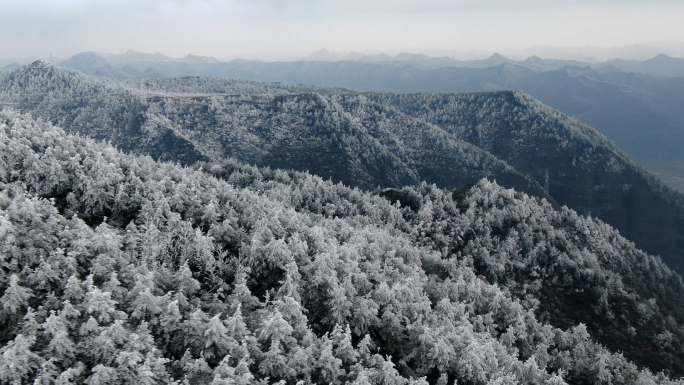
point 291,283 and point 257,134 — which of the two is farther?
point 257,134

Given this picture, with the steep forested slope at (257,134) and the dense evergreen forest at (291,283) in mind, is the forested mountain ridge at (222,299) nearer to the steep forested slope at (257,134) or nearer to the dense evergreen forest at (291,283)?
the dense evergreen forest at (291,283)

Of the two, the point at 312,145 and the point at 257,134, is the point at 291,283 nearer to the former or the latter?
the point at 312,145

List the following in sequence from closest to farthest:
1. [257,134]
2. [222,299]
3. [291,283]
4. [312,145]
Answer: [222,299] < [291,283] < [312,145] < [257,134]

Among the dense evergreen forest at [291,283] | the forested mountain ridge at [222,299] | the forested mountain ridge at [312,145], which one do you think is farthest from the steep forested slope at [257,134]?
the forested mountain ridge at [222,299]

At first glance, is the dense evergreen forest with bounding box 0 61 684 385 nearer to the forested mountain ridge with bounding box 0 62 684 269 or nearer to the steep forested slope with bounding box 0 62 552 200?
the steep forested slope with bounding box 0 62 552 200

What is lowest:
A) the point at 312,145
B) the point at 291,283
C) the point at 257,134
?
the point at 291,283

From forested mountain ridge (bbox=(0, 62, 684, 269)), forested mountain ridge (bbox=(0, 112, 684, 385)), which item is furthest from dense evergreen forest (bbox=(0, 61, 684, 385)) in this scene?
forested mountain ridge (bbox=(0, 62, 684, 269))

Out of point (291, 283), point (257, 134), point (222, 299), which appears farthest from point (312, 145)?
point (222, 299)

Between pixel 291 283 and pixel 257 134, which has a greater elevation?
pixel 257 134
